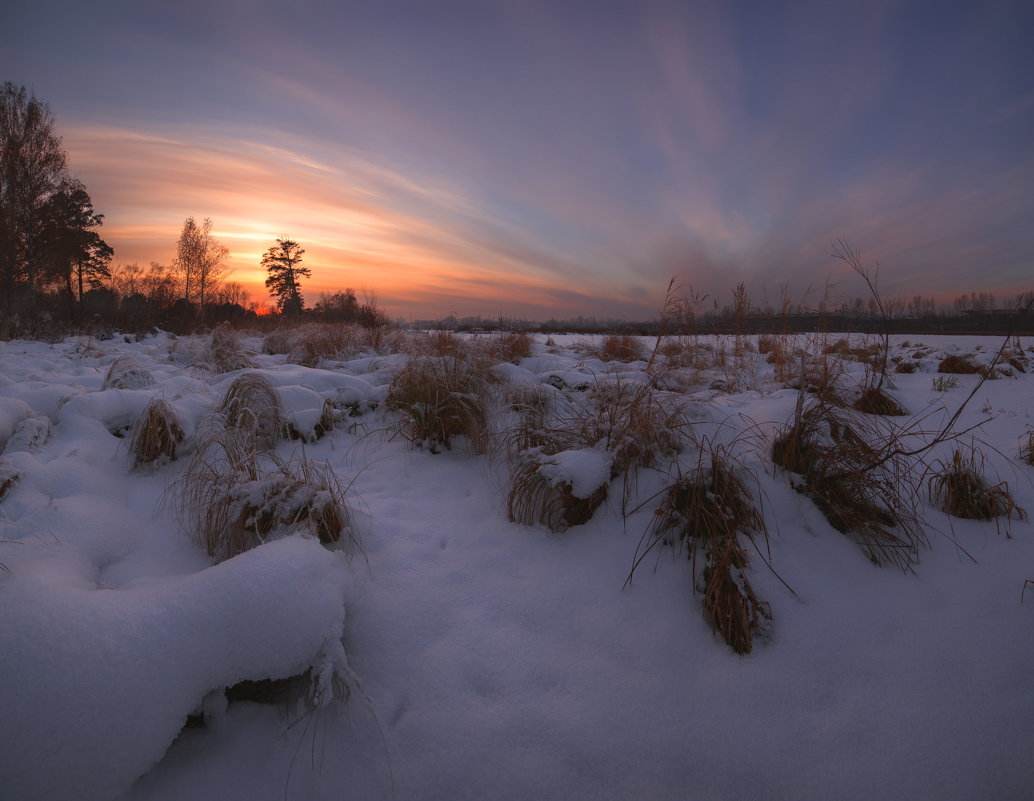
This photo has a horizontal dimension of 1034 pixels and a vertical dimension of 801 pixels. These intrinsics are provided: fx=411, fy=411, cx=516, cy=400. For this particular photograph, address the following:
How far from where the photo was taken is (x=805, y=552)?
1.93 metres

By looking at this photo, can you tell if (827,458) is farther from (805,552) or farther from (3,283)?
(3,283)

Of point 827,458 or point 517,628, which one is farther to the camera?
point 827,458

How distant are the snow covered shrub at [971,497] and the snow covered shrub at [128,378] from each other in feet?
20.4

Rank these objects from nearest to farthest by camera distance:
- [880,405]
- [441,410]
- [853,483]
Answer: [853,483]
[441,410]
[880,405]

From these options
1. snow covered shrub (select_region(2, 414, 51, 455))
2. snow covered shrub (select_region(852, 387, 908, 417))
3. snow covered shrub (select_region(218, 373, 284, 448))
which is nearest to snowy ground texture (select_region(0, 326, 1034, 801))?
snow covered shrub (select_region(2, 414, 51, 455))

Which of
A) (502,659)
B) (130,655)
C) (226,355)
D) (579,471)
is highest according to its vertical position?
(226,355)

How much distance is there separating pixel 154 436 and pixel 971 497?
4.99m

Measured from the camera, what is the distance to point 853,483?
211cm

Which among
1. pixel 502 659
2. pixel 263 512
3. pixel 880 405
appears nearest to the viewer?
pixel 502 659

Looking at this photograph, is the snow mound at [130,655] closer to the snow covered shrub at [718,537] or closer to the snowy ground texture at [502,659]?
the snowy ground texture at [502,659]

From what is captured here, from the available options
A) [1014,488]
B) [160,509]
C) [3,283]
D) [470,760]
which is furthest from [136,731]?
[3,283]

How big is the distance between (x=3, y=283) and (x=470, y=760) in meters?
23.3

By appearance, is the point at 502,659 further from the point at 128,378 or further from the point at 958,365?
the point at 958,365

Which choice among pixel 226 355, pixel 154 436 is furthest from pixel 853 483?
pixel 226 355
